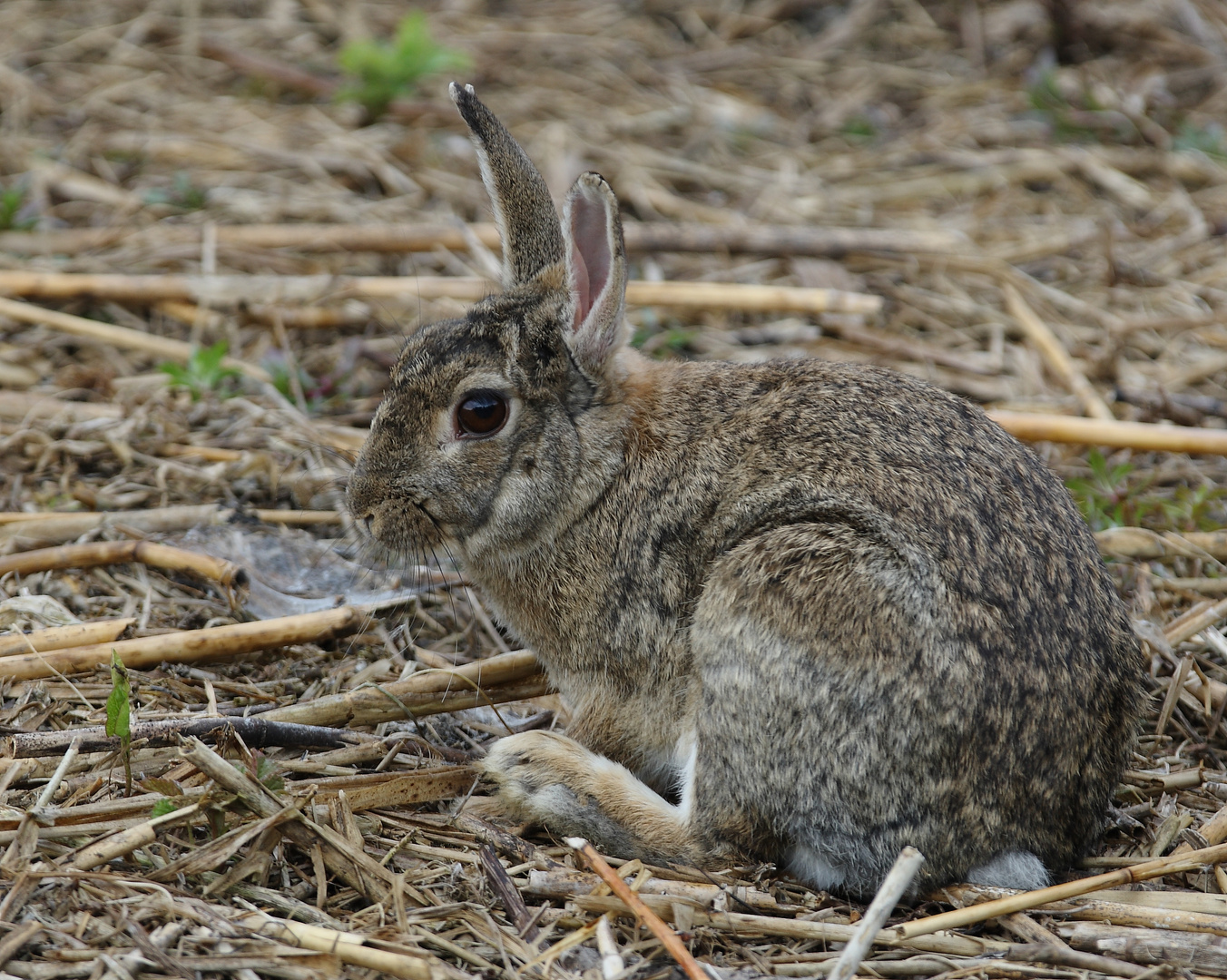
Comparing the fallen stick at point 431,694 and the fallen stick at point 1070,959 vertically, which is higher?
the fallen stick at point 1070,959

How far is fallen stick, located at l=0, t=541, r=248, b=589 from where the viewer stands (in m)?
4.71

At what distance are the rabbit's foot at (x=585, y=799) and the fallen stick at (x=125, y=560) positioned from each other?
1331 millimetres

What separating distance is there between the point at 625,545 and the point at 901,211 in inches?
184

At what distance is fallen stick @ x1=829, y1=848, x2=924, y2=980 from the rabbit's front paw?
1067 millimetres

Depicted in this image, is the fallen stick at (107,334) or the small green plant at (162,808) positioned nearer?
the small green plant at (162,808)

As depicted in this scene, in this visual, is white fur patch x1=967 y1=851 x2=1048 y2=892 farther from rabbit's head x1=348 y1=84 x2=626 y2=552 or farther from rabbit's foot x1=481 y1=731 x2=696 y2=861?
rabbit's head x1=348 y1=84 x2=626 y2=552

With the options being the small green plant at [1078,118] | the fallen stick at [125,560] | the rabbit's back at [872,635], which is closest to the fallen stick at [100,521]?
the fallen stick at [125,560]

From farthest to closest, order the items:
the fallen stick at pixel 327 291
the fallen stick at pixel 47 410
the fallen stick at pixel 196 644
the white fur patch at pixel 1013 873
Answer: the fallen stick at pixel 327 291
the fallen stick at pixel 47 410
the fallen stick at pixel 196 644
the white fur patch at pixel 1013 873

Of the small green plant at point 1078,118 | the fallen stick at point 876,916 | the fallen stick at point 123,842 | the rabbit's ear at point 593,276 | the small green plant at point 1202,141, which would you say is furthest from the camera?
the small green plant at point 1078,118

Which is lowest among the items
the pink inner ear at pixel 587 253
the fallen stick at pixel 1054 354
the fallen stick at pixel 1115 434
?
the fallen stick at pixel 1054 354

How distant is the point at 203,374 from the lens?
604 centimetres

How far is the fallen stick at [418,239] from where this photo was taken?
7082mm

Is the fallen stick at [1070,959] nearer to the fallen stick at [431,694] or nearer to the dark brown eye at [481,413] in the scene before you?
the fallen stick at [431,694]

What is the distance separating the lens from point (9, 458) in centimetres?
561
